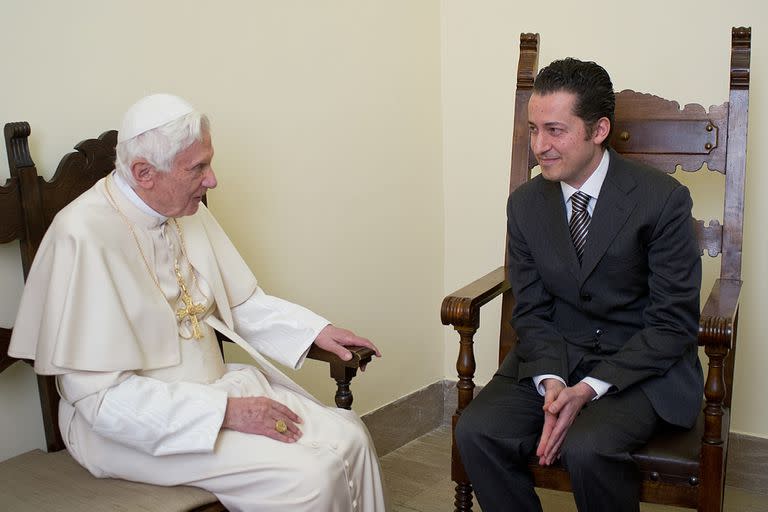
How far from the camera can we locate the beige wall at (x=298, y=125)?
8.84ft

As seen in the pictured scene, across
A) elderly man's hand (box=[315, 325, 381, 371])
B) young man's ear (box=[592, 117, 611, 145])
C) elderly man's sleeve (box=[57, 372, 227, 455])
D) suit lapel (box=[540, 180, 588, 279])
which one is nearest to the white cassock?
elderly man's sleeve (box=[57, 372, 227, 455])

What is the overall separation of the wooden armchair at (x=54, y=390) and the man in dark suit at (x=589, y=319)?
524 millimetres

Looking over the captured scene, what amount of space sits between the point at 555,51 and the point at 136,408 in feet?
8.19

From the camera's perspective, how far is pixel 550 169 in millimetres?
2811

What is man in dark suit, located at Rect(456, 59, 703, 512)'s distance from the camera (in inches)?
102

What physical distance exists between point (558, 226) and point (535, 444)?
2.26ft

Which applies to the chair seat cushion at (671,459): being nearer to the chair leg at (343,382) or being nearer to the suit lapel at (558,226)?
the suit lapel at (558,226)

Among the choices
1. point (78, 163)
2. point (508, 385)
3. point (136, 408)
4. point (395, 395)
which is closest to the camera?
point (136, 408)

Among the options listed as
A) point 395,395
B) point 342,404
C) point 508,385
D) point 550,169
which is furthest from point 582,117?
point 395,395

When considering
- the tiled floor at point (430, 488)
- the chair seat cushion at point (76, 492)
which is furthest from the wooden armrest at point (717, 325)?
the chair seat cushion at point (76, 492)

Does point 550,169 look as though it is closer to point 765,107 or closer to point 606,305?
point 606,305

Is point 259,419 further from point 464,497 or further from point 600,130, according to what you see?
point 600,130

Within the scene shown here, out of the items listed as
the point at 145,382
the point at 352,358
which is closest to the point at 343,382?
the point at 352,358

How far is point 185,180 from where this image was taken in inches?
97.2
